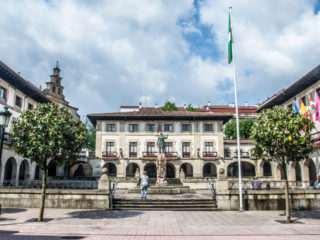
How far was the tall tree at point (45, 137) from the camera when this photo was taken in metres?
10.8

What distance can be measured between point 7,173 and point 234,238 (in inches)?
1154

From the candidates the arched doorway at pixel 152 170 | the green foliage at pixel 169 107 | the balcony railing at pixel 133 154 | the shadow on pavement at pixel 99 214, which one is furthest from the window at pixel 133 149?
the shadow on pavement at pixel 99 214

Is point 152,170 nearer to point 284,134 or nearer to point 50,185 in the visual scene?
point 50,185

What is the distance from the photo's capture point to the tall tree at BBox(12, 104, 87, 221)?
35.3 ft

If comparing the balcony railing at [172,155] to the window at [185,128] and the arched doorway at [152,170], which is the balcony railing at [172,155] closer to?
the arched doorway at [152,170]

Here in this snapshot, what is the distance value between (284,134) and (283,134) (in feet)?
0.21

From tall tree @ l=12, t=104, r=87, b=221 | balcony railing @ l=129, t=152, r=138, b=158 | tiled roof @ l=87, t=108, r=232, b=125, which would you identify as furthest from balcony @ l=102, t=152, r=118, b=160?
tall tree @ l=12, t=104, r=87, b=221

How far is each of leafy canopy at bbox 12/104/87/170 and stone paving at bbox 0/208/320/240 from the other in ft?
8.46

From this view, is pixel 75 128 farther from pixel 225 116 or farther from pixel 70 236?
pixel 225 116

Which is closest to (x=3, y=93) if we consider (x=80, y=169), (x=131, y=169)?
(x=80, y=169)

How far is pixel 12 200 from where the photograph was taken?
14.2 m

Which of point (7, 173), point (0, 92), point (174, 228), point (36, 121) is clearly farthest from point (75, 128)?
point (7, 173)

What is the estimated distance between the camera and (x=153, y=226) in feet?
31.7

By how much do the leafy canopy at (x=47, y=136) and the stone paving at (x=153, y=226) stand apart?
2579mm
